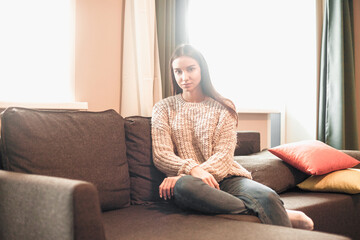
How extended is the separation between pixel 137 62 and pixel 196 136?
3.01ft

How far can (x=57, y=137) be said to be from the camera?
1633mm

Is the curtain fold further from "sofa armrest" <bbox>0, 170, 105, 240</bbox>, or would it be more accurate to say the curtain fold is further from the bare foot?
"sofa armrest" <bbox>0, 170, 105, 240</bbox>

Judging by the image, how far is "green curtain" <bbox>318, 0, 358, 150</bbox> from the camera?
3842 millimetres

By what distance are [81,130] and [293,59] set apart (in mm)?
2931

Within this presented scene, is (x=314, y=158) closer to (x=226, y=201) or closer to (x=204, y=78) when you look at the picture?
(x=204, y=78)

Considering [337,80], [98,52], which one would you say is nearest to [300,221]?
[98,52]

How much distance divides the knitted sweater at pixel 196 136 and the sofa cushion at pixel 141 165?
0.16 feet

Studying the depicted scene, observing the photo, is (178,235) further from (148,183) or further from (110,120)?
(110,120)

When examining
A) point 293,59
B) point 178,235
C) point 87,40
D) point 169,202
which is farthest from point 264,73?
point 178,235

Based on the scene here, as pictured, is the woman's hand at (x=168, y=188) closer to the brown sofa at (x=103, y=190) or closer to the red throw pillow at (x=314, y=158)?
the brown sofa at (x=103, y=190)

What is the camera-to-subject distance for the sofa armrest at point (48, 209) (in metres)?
1.11

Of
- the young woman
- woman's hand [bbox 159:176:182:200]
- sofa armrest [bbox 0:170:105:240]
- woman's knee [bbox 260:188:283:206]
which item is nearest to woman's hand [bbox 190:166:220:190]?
the young woman

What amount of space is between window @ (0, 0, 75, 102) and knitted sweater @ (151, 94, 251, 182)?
783 mm

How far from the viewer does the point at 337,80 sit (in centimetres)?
385
